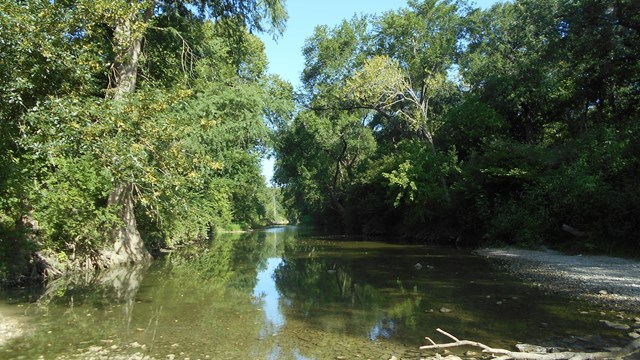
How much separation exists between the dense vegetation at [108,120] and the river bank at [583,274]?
349 inches

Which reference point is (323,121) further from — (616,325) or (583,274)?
(616,325)

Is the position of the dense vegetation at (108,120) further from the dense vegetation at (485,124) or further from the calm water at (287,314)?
the dense vegetation at (485,124)

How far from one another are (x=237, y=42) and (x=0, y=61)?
555 inches

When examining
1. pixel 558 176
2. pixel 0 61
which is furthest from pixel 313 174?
pixel 0 61

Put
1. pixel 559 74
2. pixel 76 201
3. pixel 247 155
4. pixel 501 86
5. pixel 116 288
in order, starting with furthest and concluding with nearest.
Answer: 1. pixel 247 155
2. pixel 501 86
3. pixel 559 74
4. pixel 76 201
5. pixel 116 288

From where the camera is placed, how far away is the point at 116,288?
12383 mm

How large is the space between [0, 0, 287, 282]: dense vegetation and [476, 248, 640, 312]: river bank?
8861 millimetres

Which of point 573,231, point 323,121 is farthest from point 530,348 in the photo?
point 323,121

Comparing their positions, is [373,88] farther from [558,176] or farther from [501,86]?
[558,176]

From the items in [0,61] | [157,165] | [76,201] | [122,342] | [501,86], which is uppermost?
[501,86]

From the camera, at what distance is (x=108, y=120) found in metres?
8.78

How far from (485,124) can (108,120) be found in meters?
23.0

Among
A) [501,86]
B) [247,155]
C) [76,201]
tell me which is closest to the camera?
[76,201]

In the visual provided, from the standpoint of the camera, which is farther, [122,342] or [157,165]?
[157,165]
